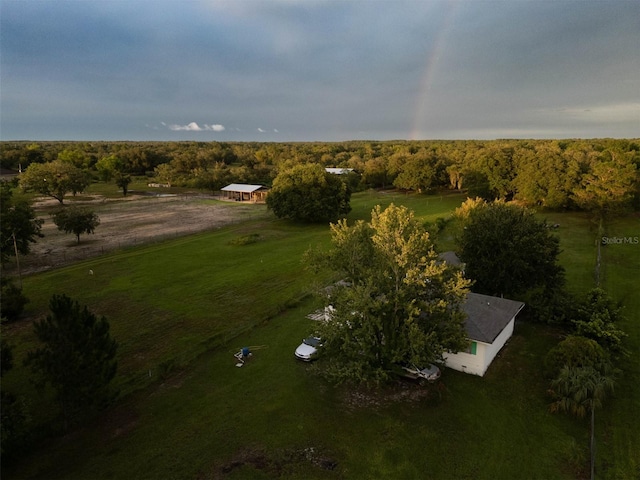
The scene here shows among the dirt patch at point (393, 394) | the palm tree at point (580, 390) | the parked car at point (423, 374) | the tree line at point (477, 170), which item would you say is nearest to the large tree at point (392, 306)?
the parked car at point (423, 374)

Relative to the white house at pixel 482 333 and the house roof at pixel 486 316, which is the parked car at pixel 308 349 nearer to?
the white house at pixel 482 333

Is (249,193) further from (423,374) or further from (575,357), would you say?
(575,357)

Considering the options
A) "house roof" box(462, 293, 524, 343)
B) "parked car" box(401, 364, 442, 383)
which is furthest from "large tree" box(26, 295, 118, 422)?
"house roof" box(462, 293, 524, 343)

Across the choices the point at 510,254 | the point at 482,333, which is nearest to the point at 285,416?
the point at 482,333

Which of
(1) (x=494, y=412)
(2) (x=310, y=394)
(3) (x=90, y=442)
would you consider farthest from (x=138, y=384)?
(1) (x=494, y=412)

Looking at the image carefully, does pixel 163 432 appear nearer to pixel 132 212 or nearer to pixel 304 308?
pixel 304 308
